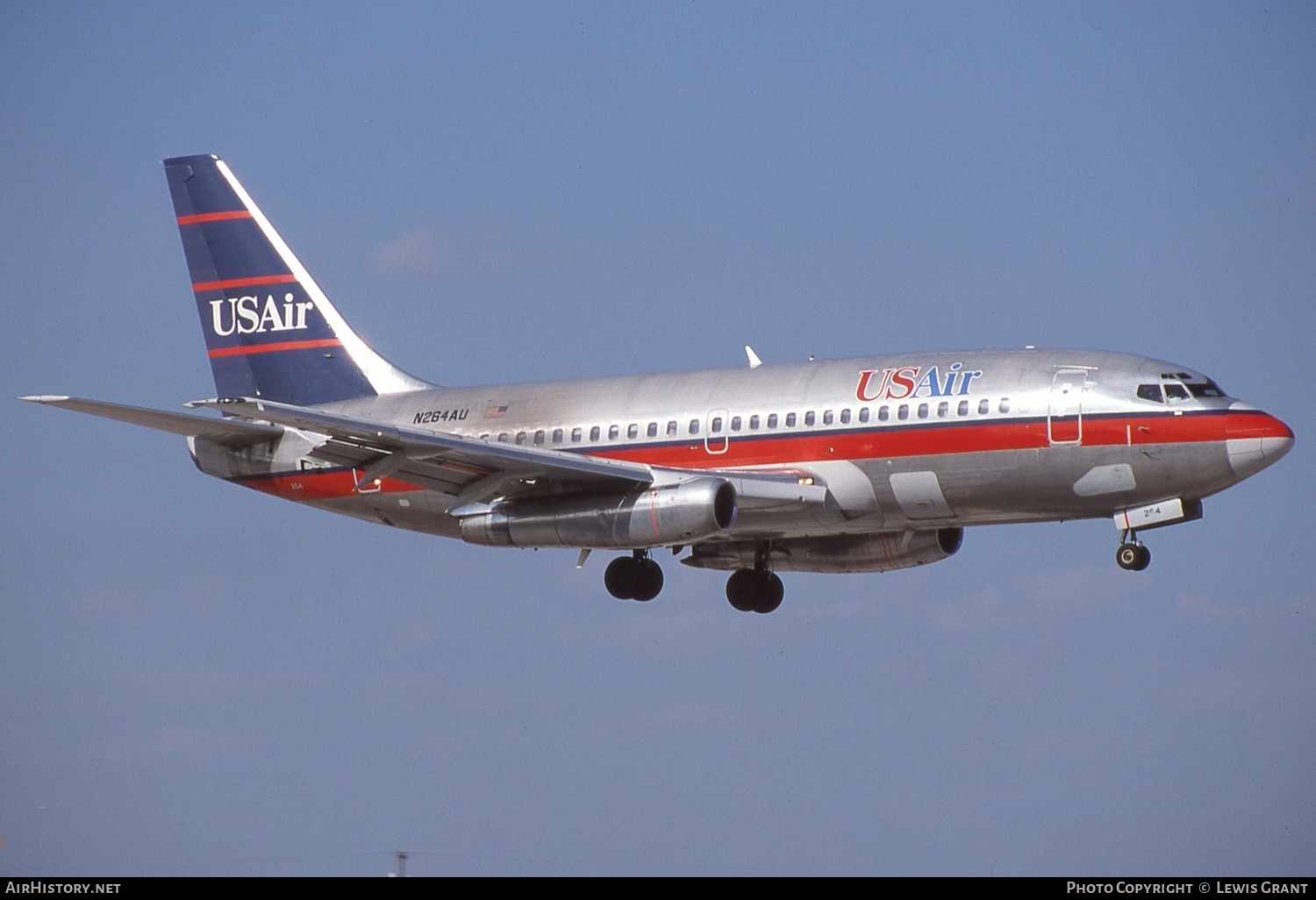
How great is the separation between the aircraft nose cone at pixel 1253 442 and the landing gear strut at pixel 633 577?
1412cm

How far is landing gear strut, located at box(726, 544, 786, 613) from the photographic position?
5191 cm

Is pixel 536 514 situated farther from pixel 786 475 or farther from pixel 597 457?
pixel 786 475

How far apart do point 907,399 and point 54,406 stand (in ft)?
57.6

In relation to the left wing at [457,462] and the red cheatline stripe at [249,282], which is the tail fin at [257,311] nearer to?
the red cheatline stripe at [249,282]

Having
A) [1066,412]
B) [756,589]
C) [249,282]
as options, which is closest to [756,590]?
[756,589]

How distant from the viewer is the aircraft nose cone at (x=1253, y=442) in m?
42.1

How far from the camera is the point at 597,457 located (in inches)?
1855

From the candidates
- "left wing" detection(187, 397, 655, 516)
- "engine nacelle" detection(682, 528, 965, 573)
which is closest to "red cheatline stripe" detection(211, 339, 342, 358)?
"left wing" detection(187, 397, 655, 516)

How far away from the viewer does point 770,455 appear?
4562cm

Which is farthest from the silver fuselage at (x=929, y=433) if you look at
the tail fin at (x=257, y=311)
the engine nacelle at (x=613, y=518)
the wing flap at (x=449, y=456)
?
the tail fin at (x=257, y=311)

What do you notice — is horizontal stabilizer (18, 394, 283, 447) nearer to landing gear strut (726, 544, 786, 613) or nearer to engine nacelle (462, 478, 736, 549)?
engine nacelle (462, 478, 736, 549)

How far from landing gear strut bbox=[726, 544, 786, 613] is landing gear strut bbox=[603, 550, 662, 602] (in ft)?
10.5

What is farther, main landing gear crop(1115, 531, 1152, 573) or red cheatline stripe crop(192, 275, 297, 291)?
red cheatline stripe crop(192, 275, 297, 291)

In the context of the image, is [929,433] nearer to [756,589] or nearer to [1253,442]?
[1253,442]
